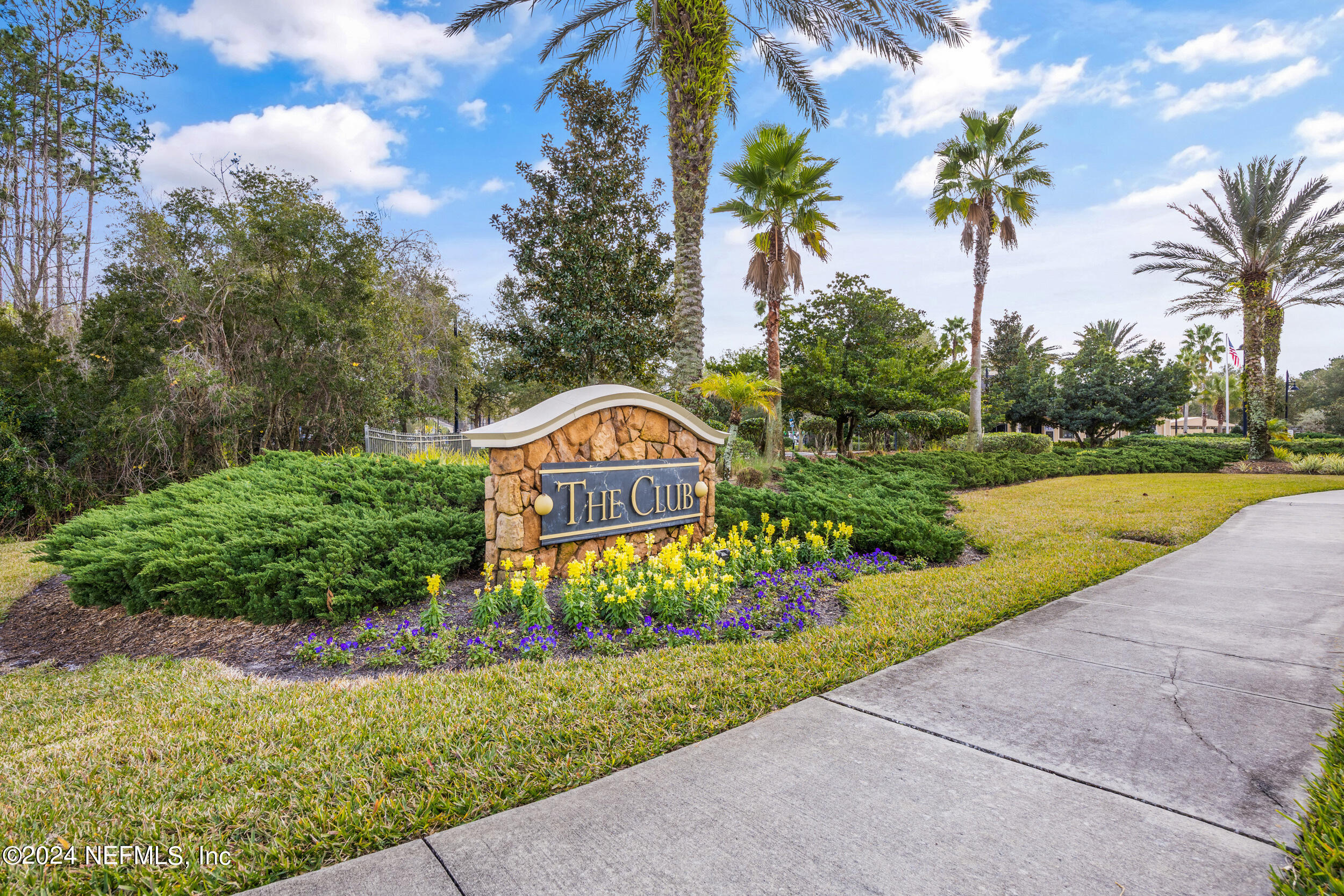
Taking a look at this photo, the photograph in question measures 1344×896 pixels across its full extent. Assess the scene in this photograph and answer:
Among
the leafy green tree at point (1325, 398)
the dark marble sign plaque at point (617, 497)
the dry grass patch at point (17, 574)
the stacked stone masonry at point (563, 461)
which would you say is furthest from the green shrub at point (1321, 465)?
the leafy green tree at point (1325, 398)

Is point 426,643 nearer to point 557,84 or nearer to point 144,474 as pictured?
point 144,474

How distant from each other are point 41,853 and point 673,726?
2.05 meters

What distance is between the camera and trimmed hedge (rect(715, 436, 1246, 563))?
630cm

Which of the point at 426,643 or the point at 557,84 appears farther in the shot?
the point at 557,84

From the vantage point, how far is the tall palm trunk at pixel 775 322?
12.6 m

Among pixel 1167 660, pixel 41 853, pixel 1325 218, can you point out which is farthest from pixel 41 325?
pixel 1325 218

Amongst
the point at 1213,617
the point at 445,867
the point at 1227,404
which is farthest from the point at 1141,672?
the point at 1227,404

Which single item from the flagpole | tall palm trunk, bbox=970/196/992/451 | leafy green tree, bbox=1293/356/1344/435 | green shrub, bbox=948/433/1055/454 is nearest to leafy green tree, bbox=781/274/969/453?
tall palm trunk, bbox=970/196/992/451

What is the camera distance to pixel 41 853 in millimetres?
1847

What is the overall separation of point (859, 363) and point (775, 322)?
6.12m

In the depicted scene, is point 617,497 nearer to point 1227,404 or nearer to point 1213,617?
point 1213,617

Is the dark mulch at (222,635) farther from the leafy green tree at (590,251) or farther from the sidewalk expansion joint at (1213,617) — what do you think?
the leafy green tree at (590,251)

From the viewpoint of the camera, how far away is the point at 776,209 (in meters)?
12.7

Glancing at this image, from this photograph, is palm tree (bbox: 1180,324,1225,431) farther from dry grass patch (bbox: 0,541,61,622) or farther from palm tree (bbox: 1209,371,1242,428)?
dry grass patch (bbox: 0,541,61,622)
